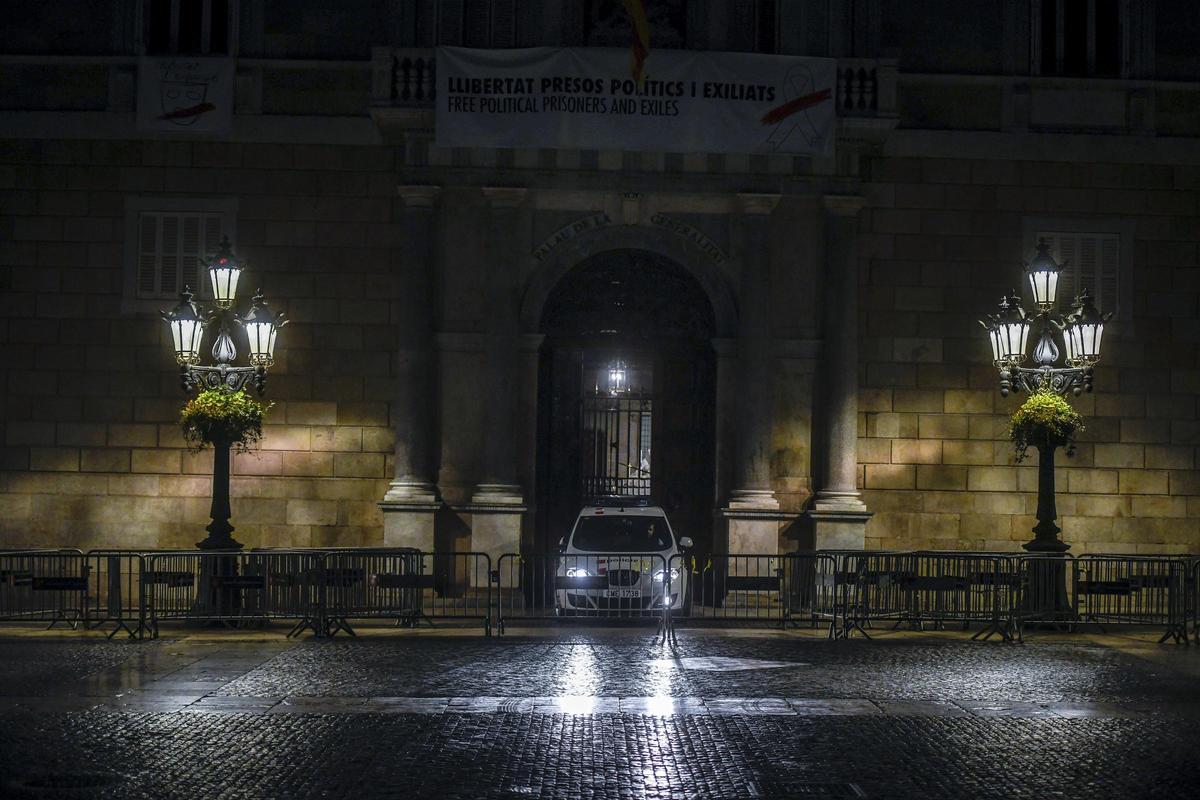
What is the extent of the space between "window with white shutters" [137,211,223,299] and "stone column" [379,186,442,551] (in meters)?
3.16

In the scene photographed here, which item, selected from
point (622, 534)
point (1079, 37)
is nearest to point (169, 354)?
point (622, 534)

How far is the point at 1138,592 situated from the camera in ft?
62.8

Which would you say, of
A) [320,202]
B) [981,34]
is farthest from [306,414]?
[981,34]

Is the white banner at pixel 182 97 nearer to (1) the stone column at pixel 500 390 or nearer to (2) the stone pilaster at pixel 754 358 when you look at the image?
(1) the stone column at pixel 500 390

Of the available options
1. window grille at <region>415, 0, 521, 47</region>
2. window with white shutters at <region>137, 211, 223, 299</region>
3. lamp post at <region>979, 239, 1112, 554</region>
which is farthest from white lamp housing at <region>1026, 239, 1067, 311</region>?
window with white shutters at <region>137, 211, 223, 299</region>

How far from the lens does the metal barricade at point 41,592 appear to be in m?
18.8

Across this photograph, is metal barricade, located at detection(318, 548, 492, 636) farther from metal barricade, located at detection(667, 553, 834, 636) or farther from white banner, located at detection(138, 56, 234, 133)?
white banner, located at detection(138, 56, 234, 133)

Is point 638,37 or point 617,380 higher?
point 638,37

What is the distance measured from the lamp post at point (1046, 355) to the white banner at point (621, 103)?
4262 millimetres

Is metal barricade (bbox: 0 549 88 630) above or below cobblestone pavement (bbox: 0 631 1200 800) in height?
above

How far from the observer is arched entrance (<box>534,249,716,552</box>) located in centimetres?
2477

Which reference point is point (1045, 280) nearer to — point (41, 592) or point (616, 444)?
point (616, 444)

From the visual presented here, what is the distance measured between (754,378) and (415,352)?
17.5 ft

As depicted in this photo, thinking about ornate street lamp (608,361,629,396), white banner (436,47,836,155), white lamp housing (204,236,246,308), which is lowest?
ornate street lamp (608,361,629,396)
